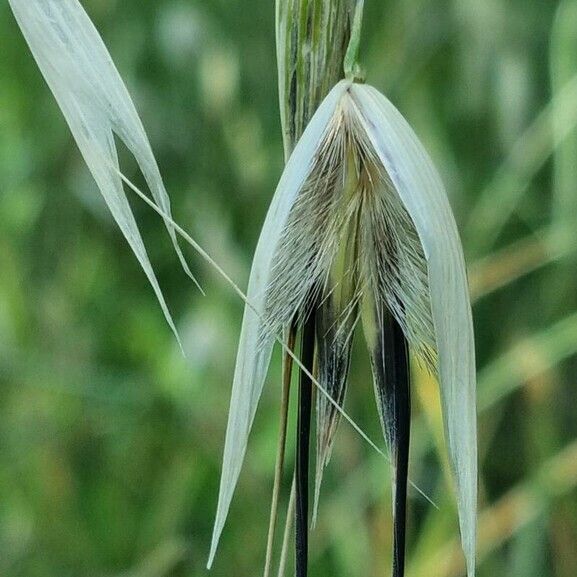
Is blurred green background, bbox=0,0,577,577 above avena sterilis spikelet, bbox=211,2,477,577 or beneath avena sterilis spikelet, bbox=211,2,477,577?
above

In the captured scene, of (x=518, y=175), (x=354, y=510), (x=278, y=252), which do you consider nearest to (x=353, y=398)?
(x=354, y=510)

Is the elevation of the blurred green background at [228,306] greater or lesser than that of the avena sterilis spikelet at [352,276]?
greater

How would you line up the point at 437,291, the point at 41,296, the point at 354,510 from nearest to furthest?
the point at 437,291 → the point at 354,510 → the point at 41,296

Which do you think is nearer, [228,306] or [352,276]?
[352,276]

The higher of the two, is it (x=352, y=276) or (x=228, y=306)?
(x=228, y=306)

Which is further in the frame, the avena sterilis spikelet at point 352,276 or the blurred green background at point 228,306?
the blurred green background at point 228,306

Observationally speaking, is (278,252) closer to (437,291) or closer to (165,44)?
(437,291)

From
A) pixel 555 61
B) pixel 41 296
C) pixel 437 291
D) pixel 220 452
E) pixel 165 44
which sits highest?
pixel 165 44

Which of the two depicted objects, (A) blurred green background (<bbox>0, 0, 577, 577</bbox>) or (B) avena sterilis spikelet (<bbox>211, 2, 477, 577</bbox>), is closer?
(B) avena sterilis spikelet (<bbox>211, 2, 477, 577</bbox>)
